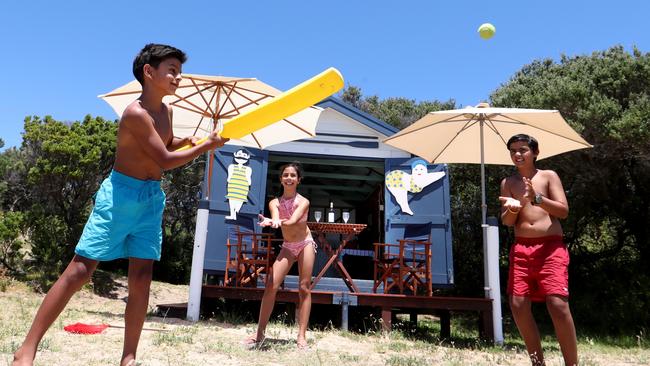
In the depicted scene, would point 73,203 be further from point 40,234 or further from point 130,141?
point 130,141

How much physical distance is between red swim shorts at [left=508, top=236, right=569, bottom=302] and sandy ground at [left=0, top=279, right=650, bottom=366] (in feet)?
3.24

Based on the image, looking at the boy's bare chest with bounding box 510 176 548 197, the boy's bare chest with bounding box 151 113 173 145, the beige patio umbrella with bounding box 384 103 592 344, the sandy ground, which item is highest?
the beige patio umbrella with bounding box 384 103 592 344

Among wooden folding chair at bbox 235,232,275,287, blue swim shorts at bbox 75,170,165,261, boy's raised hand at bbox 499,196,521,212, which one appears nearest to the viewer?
blue swim shorts at bbox 75,170,165,261

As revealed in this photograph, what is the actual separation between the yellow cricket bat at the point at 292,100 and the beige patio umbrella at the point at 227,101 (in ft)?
9.85

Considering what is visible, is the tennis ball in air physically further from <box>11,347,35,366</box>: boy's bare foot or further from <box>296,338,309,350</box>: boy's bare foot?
<box>11,347,35,366</box>: boy's bare foot

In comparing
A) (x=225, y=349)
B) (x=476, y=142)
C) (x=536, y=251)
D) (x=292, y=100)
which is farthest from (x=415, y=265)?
(x=292, y=100)

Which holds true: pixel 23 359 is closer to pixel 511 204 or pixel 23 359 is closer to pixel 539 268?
pixel 511 204

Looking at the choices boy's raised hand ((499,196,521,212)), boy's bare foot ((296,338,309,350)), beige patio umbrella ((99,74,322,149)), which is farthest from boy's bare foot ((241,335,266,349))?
beige patio umbrella ((99,74,322,149))

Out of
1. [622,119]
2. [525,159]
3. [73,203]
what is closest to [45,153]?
[73,203]

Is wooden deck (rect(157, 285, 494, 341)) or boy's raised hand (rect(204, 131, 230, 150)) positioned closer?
boy's raised hand (rect(204, 131, 230, 150))

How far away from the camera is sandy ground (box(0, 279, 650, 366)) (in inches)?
128

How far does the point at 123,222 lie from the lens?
2.25 metres

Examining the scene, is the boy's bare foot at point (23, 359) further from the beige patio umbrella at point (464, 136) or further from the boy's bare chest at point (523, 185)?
the beige patio umbrella at point (464, 136)

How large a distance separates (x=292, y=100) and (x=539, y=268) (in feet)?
6.20
